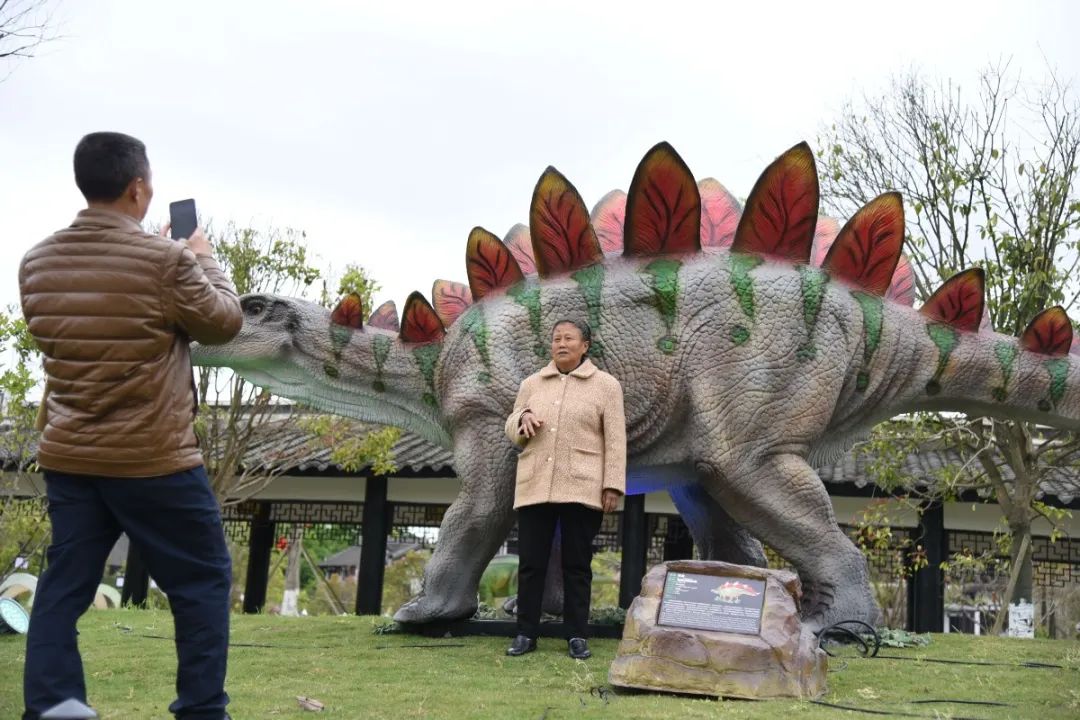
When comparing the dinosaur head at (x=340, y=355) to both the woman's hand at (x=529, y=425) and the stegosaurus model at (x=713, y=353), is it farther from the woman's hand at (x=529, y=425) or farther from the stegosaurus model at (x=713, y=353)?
→ the woman's hand at (x=529, y=425)

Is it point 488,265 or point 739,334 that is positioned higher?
point 488,265

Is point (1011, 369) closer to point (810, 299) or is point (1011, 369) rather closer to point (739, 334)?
point (810, 299)

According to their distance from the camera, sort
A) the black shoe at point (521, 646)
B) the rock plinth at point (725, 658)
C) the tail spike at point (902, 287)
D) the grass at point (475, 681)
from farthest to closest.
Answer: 1. the tail spike at point (902, 287)
2. the black shoe at point (521, 646)
3. the rock plinth at point (725, 658)
4. the grass at point (475, 681)

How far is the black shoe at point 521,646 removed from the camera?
13.6 ft

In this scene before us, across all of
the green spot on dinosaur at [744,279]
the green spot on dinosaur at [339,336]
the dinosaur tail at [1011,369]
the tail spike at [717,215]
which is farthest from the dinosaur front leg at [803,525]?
the green spot on dinosaur at [339,336]

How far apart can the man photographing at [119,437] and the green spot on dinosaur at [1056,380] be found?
3622mm

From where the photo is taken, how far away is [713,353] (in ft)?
14.8

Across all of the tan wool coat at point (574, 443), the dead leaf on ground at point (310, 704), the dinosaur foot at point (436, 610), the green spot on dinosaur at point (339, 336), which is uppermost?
the green spot on dinosaur at point (339, 336)

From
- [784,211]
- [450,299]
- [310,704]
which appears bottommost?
[310,704]

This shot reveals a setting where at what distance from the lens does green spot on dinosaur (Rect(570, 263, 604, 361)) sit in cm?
462

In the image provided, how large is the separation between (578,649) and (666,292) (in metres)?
1.49

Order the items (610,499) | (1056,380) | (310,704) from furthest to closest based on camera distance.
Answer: (1056,380) < (610,499) < (310,704)

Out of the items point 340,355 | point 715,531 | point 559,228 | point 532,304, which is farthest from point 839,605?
point 340,355

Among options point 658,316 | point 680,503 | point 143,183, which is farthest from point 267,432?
point 143,183
